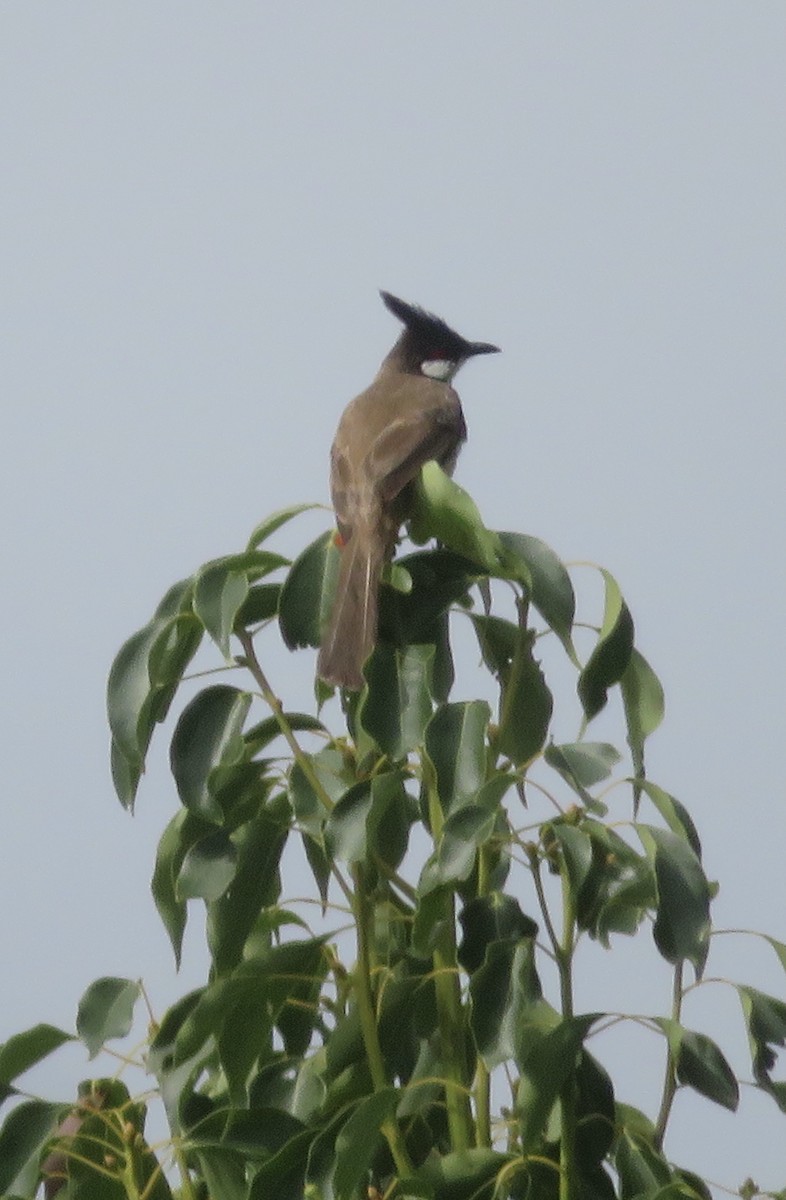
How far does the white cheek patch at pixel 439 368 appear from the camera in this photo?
4.54 metres

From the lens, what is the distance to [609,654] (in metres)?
2.18

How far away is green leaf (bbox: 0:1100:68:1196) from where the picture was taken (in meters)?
2.28

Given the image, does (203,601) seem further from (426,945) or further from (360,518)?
(360,518)

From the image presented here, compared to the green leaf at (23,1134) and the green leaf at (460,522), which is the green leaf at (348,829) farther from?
the green leaf at (23,1134)

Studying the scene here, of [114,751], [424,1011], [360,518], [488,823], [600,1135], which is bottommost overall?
[600,1135]

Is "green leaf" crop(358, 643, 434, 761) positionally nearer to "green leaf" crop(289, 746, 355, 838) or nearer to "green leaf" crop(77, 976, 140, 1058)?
"green leaf" crop(289, 746, 355, 838)

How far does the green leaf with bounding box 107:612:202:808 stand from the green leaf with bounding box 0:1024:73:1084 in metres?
0.36

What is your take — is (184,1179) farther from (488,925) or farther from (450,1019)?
(488,925)

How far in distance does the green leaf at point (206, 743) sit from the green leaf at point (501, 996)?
0.41 meters

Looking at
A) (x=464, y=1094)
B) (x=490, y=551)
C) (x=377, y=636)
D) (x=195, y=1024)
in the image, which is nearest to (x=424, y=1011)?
(x=464, y=1094)

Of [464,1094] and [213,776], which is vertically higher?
[213,776]

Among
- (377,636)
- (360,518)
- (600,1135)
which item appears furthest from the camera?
(360,518)

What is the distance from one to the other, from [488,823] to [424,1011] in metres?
0.47

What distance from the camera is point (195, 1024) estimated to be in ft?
7.13
